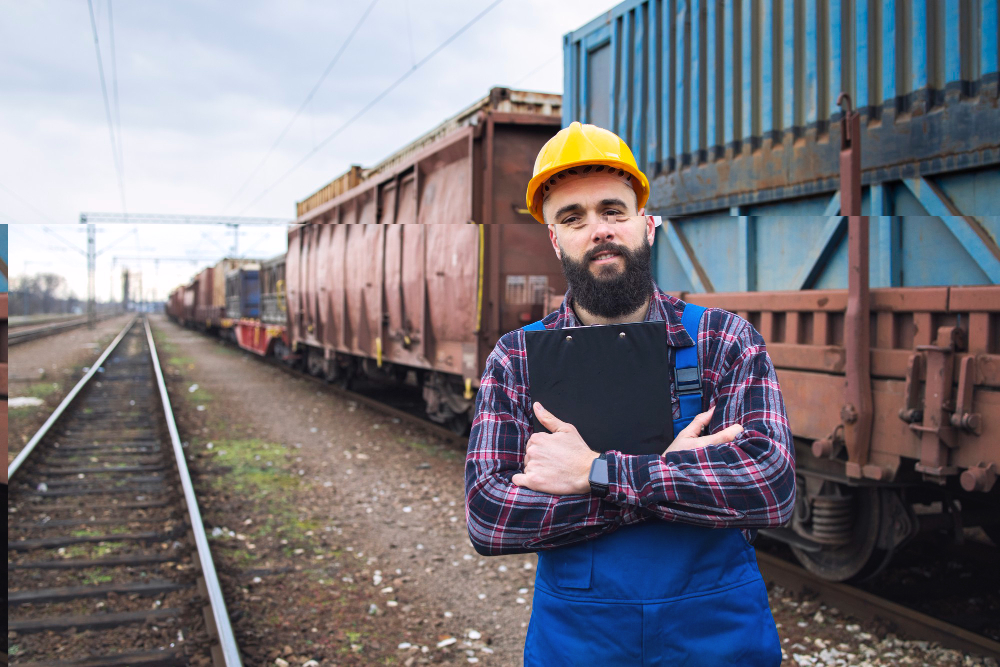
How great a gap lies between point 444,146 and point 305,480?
12.6 feet

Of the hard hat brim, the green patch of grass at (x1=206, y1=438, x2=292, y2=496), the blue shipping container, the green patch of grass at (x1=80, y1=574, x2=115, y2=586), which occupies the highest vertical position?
the blue shipping container

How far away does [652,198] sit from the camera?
543 centimetres

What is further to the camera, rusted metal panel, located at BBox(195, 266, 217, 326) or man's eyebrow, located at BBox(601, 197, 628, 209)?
rusted metal panel, located at BBox(195, 266, 217, 326)

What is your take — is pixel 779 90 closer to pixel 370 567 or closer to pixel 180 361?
pixel 370 567

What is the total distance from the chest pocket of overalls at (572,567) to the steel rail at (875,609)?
10.2 ft

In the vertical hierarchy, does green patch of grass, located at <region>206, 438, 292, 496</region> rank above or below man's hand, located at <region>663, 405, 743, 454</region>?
below

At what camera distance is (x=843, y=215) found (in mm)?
2512

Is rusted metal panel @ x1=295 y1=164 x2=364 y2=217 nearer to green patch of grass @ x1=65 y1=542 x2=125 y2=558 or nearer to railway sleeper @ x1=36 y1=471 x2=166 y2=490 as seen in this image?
railway sleeper @ x1=36 y1=471 x2=166 y2=490

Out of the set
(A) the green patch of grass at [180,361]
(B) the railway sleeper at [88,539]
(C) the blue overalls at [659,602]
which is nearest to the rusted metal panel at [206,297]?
(A) the green patch of grass at [180,361]

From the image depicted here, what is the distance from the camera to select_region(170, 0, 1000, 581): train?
3.28m

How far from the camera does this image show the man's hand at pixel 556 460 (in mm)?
1578

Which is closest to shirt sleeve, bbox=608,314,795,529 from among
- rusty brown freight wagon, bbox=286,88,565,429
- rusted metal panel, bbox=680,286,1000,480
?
rusted metal panel, bbox=680,286,1000,480

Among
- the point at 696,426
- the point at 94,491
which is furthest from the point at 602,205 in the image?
the point at 94,491

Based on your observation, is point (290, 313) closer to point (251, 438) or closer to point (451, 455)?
point (251, 438)
